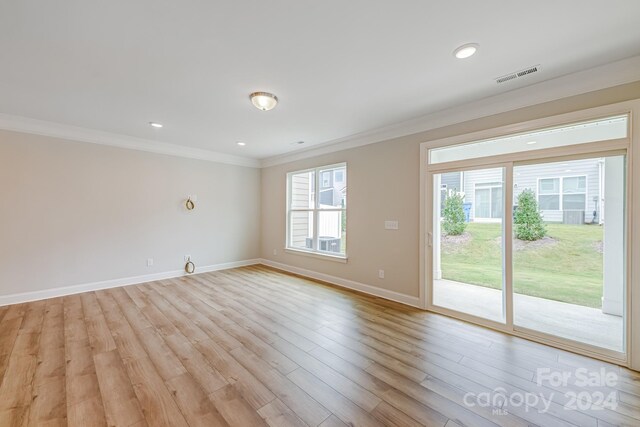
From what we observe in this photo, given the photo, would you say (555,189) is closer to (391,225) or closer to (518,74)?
(518,74)

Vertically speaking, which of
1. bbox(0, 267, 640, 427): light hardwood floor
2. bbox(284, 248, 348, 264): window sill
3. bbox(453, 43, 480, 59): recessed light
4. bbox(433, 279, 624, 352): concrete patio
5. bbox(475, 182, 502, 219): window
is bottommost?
bbox(0, 267, 640, 427): light hardwood floor

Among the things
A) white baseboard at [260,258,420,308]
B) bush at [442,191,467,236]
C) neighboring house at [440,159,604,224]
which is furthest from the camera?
white baseboard at [260,258,420,308]

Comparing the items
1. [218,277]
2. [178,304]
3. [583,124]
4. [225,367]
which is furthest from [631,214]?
[218,277]

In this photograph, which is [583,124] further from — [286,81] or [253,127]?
[253,127]

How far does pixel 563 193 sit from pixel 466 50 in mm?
1838

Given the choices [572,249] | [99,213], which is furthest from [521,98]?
[99,213]

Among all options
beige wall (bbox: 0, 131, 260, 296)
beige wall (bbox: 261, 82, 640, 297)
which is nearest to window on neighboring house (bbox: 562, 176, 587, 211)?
beige wall (bbox: 261, 82, 640, 297)

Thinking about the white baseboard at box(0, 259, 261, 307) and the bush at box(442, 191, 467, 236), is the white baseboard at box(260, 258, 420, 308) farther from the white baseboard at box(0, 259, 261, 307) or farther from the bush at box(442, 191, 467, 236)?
the white baseboard at box(0, 259, 261, 307)

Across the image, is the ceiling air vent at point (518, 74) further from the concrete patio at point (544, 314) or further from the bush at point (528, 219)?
the concrete patio at point (544, 314)

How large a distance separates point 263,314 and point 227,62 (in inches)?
113

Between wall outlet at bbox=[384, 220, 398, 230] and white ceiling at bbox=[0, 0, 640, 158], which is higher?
white ceiling at bbox=[0, 0, 640, 158]

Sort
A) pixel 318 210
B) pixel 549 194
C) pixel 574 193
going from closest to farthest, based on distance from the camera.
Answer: pixel 574 193
pixel 549 194
pixel 318 210

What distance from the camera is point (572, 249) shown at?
258 centimetres

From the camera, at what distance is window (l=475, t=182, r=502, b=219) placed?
296 cm
